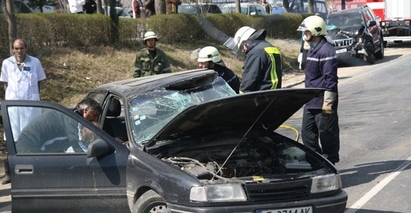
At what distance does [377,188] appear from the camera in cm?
775

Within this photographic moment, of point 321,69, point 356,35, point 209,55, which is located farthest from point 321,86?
point 356,35

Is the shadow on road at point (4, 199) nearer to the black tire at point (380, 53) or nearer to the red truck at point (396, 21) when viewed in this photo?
the black tire at point (380, 53)

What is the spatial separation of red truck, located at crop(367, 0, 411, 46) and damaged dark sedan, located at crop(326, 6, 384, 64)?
12.5ft

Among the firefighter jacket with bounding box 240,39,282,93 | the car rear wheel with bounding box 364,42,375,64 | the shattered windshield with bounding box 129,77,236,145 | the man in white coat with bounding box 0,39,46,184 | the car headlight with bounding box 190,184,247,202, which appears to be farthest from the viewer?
the car rear wheel with bounding box 364,42,375,64

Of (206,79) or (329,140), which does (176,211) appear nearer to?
(206,79)

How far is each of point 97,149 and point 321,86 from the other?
3.20 metres

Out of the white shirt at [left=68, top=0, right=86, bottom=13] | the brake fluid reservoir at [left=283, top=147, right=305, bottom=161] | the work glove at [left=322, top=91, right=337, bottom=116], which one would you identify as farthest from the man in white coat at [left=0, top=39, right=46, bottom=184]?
the white shirt at [left=68, top=0, right=86, bottom=13]

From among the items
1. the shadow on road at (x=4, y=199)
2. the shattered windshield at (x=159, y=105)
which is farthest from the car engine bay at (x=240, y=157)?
the shadow on road at (x=4, y=199)

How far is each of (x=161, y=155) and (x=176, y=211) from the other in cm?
65

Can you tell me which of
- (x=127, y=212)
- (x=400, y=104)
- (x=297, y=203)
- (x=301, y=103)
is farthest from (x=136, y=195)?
(x=400, y=104)

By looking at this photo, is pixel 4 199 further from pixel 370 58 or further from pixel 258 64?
pixel 370 58

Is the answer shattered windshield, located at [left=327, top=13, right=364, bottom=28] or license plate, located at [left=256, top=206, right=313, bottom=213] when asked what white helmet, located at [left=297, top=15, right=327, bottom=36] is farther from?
shattered windshield, located at [left=327, top=13, right=364, bottom=28]

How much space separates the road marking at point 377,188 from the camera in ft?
23.1

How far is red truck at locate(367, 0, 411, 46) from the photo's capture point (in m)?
29.0
